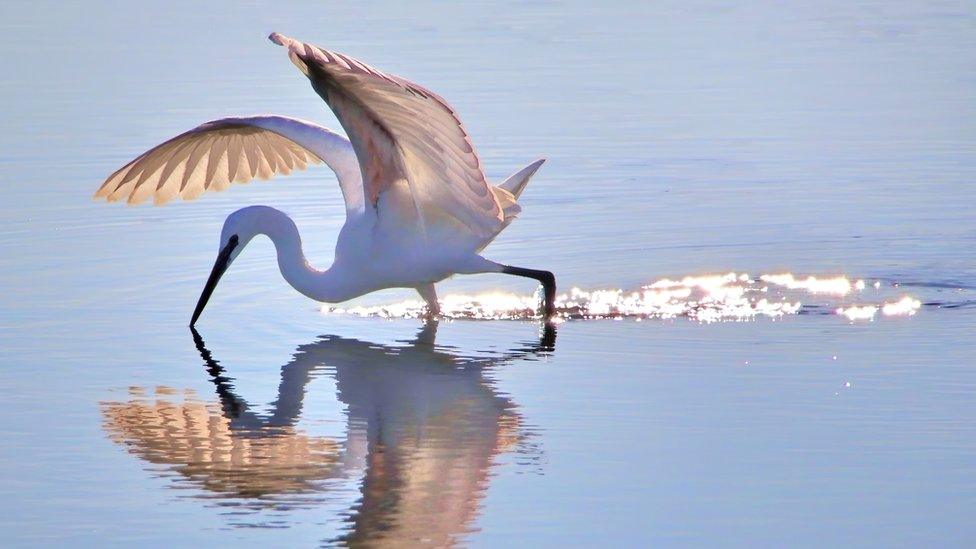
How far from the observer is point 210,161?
12648 mm

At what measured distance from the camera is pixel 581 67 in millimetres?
19297

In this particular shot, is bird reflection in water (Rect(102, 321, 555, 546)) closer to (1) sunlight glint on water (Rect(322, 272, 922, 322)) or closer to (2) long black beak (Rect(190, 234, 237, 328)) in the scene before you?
(2) long black beak (Rect(190, 234, 237, 328))

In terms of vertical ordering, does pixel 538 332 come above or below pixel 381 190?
below

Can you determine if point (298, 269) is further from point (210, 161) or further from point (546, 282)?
point (210, 161)

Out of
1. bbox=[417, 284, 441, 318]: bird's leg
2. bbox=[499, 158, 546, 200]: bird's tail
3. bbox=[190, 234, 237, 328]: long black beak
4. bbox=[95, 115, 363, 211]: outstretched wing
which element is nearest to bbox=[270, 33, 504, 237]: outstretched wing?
bbox=[417, 284, 441, 318]: bird's leg

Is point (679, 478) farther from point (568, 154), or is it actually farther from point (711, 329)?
point (568, 154)

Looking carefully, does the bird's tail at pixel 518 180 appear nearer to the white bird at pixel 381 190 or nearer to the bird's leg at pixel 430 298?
the white bird at pixel 381 190

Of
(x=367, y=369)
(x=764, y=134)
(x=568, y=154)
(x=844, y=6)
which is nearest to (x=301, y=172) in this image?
(x=568, y=154)

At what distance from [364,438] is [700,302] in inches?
134

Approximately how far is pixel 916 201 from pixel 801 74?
5206 mm

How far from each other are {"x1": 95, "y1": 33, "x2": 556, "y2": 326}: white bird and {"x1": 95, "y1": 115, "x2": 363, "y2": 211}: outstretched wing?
0.7 inches

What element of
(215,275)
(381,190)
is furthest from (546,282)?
(215,275)

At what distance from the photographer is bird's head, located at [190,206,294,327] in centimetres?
1080

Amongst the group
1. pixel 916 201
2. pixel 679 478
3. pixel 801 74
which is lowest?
pixel 679 478
